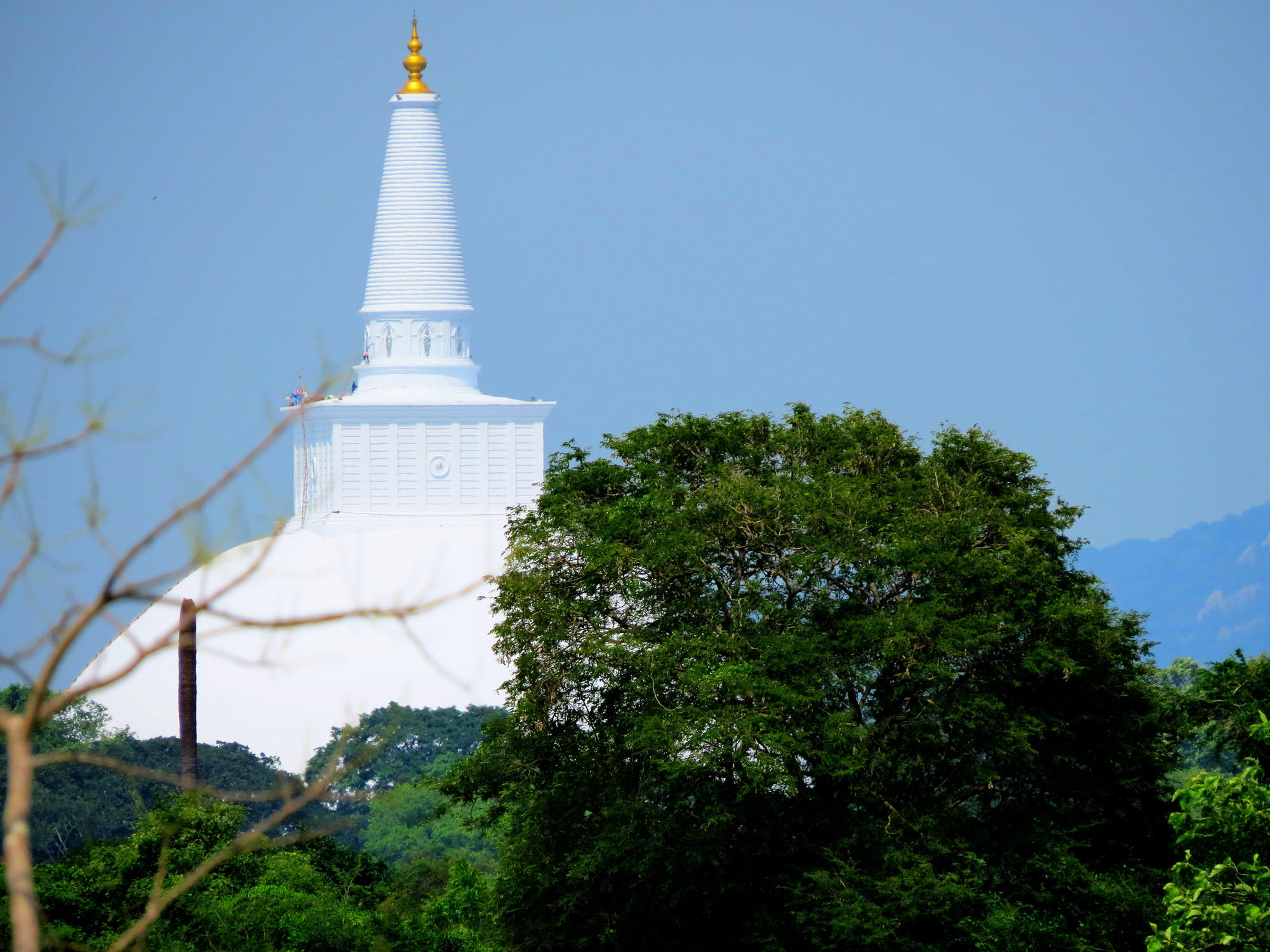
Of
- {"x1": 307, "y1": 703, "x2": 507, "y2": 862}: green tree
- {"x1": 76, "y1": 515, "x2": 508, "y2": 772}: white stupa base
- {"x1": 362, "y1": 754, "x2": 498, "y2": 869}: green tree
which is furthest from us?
{"x1": 76, "y1": 515, "x2": 508, "y2": 772}: white stupa base

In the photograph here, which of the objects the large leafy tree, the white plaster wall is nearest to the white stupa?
the white plaster wall

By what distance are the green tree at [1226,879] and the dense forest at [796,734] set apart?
3.62m

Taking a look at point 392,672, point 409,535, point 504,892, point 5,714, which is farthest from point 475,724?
point 5,714

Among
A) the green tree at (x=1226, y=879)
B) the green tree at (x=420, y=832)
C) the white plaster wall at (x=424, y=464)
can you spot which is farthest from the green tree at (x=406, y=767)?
the green tree at (x=1226, y=879)

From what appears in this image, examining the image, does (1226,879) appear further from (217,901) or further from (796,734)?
(217,901)

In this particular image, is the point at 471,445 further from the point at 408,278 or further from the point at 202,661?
the point at 202,661

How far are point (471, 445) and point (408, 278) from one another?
18.9 feet

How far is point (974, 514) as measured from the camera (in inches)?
958

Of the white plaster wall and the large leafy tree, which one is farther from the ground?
the white plaster wall

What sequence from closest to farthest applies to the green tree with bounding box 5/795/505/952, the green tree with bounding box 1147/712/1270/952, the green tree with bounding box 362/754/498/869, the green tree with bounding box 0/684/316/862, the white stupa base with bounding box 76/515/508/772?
the green tree with bounding box 1147/712/1270/952 → the green tree with bounding box 5/795/505/952 → the green tree with bounding box 0/684/316/862 → the green tree with bounding box 362/754/498/869 → the white stupa base with bounding box 76/515/508/772

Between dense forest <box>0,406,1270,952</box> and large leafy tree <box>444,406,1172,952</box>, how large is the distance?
53mm

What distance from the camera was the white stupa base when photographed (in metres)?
50.6

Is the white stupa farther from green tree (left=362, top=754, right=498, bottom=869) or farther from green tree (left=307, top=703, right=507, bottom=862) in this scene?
green tree (left=362, top=754, right=498, bottom=869)

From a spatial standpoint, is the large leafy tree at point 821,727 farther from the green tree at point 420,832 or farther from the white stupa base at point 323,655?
the white stupa base at point 323,655
